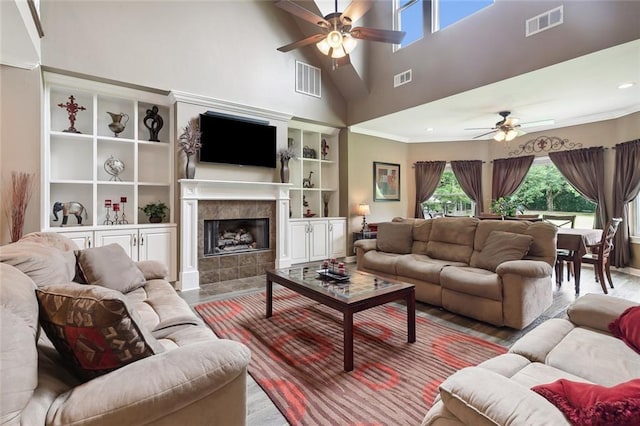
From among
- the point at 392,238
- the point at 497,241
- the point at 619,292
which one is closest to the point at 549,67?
the point at 497,241

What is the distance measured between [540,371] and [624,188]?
5.65 m

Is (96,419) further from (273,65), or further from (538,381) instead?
(273,65)

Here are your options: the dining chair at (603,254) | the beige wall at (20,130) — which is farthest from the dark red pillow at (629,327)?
the beige wall at (20,130)

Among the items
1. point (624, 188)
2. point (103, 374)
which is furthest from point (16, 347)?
point (624, 188)

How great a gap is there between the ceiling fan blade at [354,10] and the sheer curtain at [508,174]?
5265 mm

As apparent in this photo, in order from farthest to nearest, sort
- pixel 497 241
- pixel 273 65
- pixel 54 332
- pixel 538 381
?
pixel 273 65 < pixel 497 241 < pixel 538 381 < pixel 54 332

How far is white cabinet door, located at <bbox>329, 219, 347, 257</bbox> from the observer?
19.9ft

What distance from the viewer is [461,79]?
425 cm

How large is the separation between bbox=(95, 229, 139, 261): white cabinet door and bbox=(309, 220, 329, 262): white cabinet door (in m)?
2.93

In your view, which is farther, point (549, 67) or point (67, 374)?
point (549, 67)

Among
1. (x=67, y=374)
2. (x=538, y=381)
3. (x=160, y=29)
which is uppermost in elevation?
(x=160, y=29)

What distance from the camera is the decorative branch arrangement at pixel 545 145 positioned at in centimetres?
583

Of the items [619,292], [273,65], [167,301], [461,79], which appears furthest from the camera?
[273,65]

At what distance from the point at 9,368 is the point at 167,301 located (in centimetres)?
149
